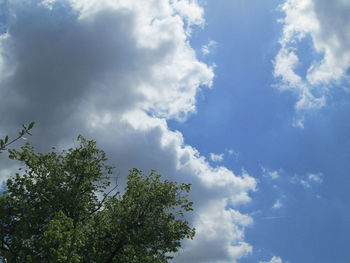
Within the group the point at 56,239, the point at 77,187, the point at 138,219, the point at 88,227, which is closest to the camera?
the point at 56,239

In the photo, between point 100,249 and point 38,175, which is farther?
point 38,175

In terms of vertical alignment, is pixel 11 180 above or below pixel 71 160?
below

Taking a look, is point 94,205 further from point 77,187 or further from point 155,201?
point 155,201

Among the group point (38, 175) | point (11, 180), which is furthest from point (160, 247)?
point (11, 180)

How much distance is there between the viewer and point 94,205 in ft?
97.7

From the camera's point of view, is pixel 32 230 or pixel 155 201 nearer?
pixel 32 230

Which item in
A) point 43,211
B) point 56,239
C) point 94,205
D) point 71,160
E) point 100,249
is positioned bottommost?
point 56,239

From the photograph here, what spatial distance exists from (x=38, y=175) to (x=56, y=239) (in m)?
10.8

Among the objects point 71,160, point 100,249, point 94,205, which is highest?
point 71,160

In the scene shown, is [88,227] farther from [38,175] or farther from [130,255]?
[38,175]

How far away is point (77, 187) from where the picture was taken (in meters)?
28.9

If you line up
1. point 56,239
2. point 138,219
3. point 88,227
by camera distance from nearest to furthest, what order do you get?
point 56,239 < point 88,227 < point 138,219

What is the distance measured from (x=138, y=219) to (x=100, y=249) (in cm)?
376

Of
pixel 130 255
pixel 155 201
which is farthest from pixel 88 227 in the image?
pixel 155 201
